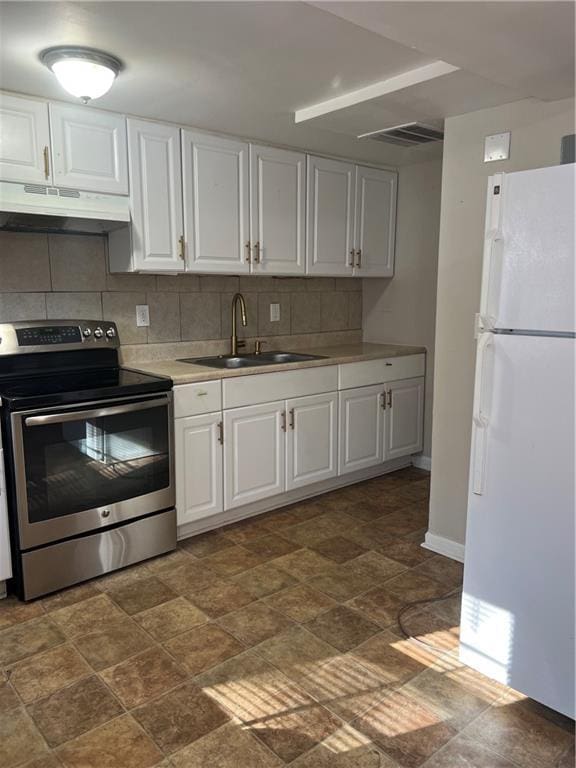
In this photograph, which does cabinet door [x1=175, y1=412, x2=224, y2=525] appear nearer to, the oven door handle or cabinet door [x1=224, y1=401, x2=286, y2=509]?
cabinet door [x1=224, y1=401, x2=286, y2=509]

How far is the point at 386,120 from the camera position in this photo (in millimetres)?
2838

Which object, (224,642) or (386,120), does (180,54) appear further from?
(224,642)

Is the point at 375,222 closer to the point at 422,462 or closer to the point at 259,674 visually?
the point at 422,462

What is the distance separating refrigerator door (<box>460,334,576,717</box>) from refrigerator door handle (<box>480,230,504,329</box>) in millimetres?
69

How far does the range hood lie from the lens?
247 cm

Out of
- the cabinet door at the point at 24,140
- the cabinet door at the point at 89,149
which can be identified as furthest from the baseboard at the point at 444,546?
the cabinet door at the point at 24,140

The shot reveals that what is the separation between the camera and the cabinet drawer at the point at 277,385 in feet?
10.2

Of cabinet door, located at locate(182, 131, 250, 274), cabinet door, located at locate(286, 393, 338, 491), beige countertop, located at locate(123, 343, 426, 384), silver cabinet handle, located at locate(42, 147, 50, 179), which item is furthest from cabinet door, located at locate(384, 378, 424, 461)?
silver cabinet handle, located at locate(42, 147, 50, 179)

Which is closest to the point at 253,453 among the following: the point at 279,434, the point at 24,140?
the point at 279,434

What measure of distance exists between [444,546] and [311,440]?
1.00 metres

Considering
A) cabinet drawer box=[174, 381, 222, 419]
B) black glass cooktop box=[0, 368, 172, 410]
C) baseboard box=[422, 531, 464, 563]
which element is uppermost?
black glass cooktop box=[0, 368, 172, 410]

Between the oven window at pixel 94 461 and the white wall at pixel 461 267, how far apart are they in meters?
1.37

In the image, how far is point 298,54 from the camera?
2.10m

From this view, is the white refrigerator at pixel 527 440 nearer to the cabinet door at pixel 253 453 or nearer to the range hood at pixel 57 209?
the cabinet door at pixel 253 453
